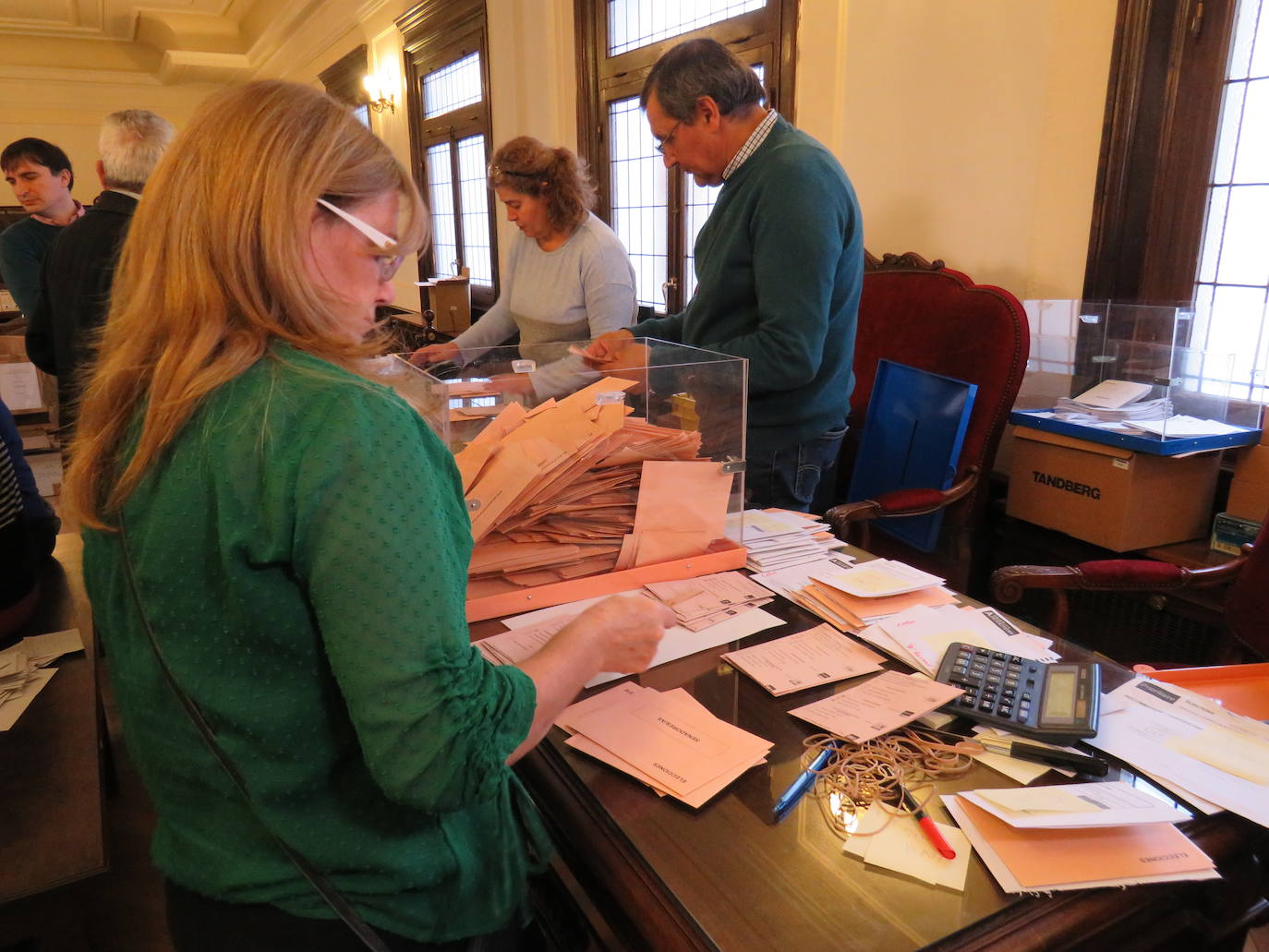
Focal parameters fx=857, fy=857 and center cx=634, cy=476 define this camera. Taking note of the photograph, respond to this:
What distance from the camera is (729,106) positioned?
1.80 meters

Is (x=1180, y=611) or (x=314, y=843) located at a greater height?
(x=314, y=843)

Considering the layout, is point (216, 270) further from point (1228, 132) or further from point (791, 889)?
point (1228, 132)

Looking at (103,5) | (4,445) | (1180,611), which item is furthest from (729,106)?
(103,5)

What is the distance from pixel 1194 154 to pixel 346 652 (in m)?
2.38

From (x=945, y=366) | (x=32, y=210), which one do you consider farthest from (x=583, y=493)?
(x=32, y=210)

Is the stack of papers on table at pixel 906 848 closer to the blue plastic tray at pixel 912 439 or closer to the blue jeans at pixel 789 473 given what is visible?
the blue jeans at pixel 789 473

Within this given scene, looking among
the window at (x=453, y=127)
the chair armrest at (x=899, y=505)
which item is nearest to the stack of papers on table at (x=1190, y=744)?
the chair armrest at (x=899, y=505)

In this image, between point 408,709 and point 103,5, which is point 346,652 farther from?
point 103,5

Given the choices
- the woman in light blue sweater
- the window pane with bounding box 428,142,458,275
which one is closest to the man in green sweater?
the woman in light blue sweater

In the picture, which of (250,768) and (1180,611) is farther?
(1180,611)

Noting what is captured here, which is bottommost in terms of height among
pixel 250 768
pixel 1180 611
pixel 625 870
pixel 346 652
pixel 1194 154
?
pixel 1180 611

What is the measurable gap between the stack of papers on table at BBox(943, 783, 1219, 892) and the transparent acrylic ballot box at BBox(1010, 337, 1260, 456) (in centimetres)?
137

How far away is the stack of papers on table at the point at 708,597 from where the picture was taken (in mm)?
1181

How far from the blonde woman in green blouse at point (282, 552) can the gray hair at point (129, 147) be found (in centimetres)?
183
